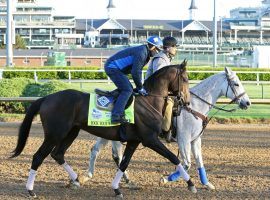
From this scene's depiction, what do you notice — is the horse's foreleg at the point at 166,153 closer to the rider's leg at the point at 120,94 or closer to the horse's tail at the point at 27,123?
the rider's leg at the point at 120,94

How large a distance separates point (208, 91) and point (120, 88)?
1.51 metres

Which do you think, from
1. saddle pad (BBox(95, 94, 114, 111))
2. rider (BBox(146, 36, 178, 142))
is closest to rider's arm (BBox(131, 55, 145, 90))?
saddle pad (BBox(95, 94, 114, 111))

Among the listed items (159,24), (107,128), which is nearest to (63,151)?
(107,128)

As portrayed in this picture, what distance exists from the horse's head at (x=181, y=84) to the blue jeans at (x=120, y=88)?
0.62 meters

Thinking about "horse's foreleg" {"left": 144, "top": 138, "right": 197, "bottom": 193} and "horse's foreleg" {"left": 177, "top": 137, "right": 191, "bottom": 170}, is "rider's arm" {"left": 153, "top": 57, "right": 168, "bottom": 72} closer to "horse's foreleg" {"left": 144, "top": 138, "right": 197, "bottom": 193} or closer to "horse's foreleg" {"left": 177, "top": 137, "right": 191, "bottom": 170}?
"horse's foreleg" {"left": 177, "top": 137, "right": 191, "bottom": 170}

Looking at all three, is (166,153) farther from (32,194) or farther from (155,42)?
(32,194)

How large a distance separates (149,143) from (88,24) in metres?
94.4

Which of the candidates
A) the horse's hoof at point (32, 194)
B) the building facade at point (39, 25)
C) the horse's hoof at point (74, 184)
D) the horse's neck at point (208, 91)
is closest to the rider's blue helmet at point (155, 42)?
the horse's neck at point (208, 91)

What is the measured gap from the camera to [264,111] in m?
20.9

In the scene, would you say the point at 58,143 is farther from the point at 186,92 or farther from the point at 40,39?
the point at 40,39

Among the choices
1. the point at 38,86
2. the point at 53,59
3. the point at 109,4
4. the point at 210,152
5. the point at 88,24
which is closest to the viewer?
the point at 210,152

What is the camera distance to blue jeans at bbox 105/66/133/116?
8.21m

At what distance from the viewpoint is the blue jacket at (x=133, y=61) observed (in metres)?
8.25

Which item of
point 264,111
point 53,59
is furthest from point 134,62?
point 53,59
